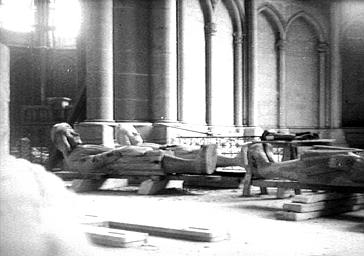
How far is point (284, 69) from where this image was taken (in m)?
22.3

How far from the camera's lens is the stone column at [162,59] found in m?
14.9

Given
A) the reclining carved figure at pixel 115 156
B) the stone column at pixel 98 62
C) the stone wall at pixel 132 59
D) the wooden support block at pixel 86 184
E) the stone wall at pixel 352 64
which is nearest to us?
the reclining carved figure at pixel 115 156

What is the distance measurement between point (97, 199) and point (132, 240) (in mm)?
4638

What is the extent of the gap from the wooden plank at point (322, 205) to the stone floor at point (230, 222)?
0.16m

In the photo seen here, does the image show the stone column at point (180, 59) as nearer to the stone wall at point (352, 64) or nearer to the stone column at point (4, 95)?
the stone wall at point (352, 64)

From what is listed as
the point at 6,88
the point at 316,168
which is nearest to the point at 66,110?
the point at 316,168

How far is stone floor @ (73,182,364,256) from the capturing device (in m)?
5.59

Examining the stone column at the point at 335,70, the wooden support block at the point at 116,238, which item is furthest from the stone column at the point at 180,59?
the wooden support block at the point at 116,238

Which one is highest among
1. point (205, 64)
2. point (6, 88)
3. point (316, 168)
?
point (205, 64)

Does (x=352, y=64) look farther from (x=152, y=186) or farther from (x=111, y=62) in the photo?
(x=152, y=186)

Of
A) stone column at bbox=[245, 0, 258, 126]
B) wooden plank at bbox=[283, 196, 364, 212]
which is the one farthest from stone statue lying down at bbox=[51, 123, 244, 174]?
stone column at bbox=[245, 0, 258, 126]

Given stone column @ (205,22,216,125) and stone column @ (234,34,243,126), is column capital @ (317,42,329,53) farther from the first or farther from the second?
stone column @ (205,22,216,125)

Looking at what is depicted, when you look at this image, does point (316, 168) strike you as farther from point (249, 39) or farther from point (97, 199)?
point (249, 39)

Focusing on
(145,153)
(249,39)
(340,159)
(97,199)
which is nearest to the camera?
(340,159)
